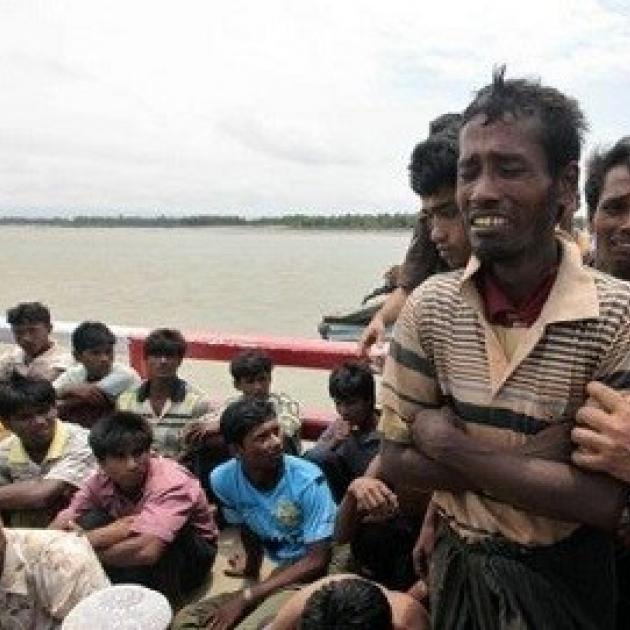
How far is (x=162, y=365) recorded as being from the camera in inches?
177

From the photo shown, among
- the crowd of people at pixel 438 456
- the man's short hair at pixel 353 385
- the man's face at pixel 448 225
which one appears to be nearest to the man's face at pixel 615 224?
the crowd of people at pixel 438 456

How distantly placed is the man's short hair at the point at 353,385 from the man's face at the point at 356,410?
15mm

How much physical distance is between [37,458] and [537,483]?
328 centimetres

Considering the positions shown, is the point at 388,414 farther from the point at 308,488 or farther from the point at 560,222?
the point at 308,488

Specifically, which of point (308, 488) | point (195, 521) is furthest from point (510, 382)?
point (195, 521)

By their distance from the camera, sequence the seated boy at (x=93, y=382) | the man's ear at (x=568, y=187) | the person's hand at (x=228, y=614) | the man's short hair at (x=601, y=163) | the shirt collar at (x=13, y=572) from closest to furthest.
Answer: the man's ear at (x=568, y=187), the man's short hair at (x=601, y=163), the shirt collar at (x=13, y=572), the person's hand at (x=228, y=614), the seated boy at (x=93, y=382)

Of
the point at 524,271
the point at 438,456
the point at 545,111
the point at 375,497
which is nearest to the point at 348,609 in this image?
the point at 375,497

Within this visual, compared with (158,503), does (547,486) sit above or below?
above

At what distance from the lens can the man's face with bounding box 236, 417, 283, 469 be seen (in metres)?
3.43

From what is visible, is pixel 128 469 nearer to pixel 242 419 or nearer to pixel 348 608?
pixel 242 419

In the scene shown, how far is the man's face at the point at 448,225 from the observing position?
2.11 m

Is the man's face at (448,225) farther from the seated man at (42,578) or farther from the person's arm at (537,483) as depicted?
the seated man at (42,578)

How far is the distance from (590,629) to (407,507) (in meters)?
1.28

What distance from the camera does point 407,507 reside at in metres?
2.65
